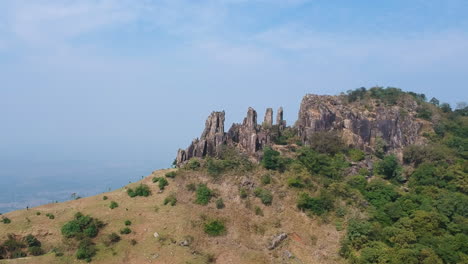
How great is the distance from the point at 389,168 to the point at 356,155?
5208mm

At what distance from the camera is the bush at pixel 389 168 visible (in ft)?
192

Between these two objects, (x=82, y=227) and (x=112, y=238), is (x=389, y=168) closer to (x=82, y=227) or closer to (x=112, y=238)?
(x=112, y=238)

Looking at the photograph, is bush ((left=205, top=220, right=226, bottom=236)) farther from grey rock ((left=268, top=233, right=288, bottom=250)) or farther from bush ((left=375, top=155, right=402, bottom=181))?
bush ((left=375, top=155, right=402, bottom=181))

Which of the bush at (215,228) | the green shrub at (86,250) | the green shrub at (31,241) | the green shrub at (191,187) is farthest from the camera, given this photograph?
the green shrub at (191,187)

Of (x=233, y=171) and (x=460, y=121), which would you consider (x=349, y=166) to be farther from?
(x=460, y=121)

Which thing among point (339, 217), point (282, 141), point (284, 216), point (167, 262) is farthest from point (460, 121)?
point (167, 262)

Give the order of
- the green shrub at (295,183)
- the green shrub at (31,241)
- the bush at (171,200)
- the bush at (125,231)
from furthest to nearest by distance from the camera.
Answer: the green shrub at (295,183) < the bush at (171,200) < the bush at (125,231) < the green shrub at (31,241)

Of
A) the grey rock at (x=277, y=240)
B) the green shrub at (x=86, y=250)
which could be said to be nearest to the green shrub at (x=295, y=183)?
the grey rock at (x=277, y=240)

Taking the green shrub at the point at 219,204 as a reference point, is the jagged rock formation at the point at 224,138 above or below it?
above

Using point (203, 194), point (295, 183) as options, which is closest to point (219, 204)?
point (203, 194)

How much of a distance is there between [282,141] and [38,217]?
36577 millimetres

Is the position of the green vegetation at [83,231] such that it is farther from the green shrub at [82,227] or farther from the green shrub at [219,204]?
the green shrub at [219,204]

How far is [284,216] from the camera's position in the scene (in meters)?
46.6

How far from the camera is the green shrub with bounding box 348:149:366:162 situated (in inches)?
2402
